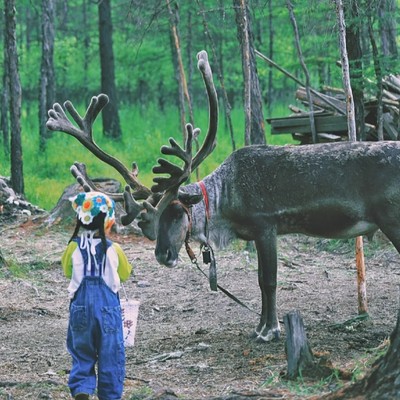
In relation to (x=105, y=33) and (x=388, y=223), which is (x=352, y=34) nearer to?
(x=388, y=223)

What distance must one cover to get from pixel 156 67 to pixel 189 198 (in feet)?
77.2

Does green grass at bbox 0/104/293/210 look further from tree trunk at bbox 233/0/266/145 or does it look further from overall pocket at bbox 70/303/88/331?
overall pocket at bbox 70/303/88/331

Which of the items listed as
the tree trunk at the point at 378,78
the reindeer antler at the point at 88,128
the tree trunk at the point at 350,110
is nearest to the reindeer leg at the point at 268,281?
the tree trunk at the point at 350,110

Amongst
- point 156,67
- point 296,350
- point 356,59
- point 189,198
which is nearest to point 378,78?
point 356,59

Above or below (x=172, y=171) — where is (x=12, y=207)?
below

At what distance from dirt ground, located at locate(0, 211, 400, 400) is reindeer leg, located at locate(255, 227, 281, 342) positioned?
0.52 feet

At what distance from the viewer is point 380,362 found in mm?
4828

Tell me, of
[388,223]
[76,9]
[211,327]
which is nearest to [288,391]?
[388,223]

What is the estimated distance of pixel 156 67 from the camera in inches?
1214

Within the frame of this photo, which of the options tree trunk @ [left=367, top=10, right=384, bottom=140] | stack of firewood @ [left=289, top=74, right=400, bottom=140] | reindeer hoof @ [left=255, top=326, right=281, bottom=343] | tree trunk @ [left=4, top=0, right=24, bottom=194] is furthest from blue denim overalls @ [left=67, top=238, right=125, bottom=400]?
tree trunk @ [left=4, top=0, right=24, bottom=194]

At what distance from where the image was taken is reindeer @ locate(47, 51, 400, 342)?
25.3 feet

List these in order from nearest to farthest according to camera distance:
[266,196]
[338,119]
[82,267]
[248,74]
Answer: [82,267] → [266,196] → [248,74] → [338,119]

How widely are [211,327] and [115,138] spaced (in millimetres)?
16958

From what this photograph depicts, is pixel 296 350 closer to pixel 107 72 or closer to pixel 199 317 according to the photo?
pixel 199 317
